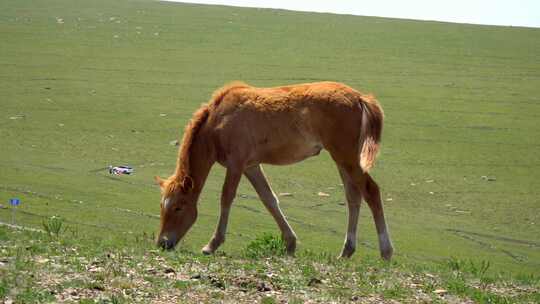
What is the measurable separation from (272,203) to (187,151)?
124 centimetres

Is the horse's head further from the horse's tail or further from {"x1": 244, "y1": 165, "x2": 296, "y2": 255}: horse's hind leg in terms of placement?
the horse's tail

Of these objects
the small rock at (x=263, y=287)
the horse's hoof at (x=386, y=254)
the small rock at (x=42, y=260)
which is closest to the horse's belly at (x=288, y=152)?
the horse's hoof at (x=386, y=254)

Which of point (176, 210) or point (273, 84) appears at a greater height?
point (176, 210)

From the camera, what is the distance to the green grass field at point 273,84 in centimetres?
1792

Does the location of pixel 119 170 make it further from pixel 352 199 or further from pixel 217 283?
pixel 217 283

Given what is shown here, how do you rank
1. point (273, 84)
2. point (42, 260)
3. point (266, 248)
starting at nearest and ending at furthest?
point (42, 260), point (266, 248), point (273, 84)

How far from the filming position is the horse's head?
1138 centimetres

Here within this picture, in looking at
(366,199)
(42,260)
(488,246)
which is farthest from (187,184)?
(488,246)

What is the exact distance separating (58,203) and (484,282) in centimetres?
962

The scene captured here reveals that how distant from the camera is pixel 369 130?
11680mm

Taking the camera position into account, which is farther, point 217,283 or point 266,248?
point 266,248

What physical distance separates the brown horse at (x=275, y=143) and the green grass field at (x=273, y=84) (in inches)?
35.8

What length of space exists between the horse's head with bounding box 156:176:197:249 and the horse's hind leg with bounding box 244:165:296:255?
953 millimetres

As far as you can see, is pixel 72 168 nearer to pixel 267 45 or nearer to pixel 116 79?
pixel 116 79
